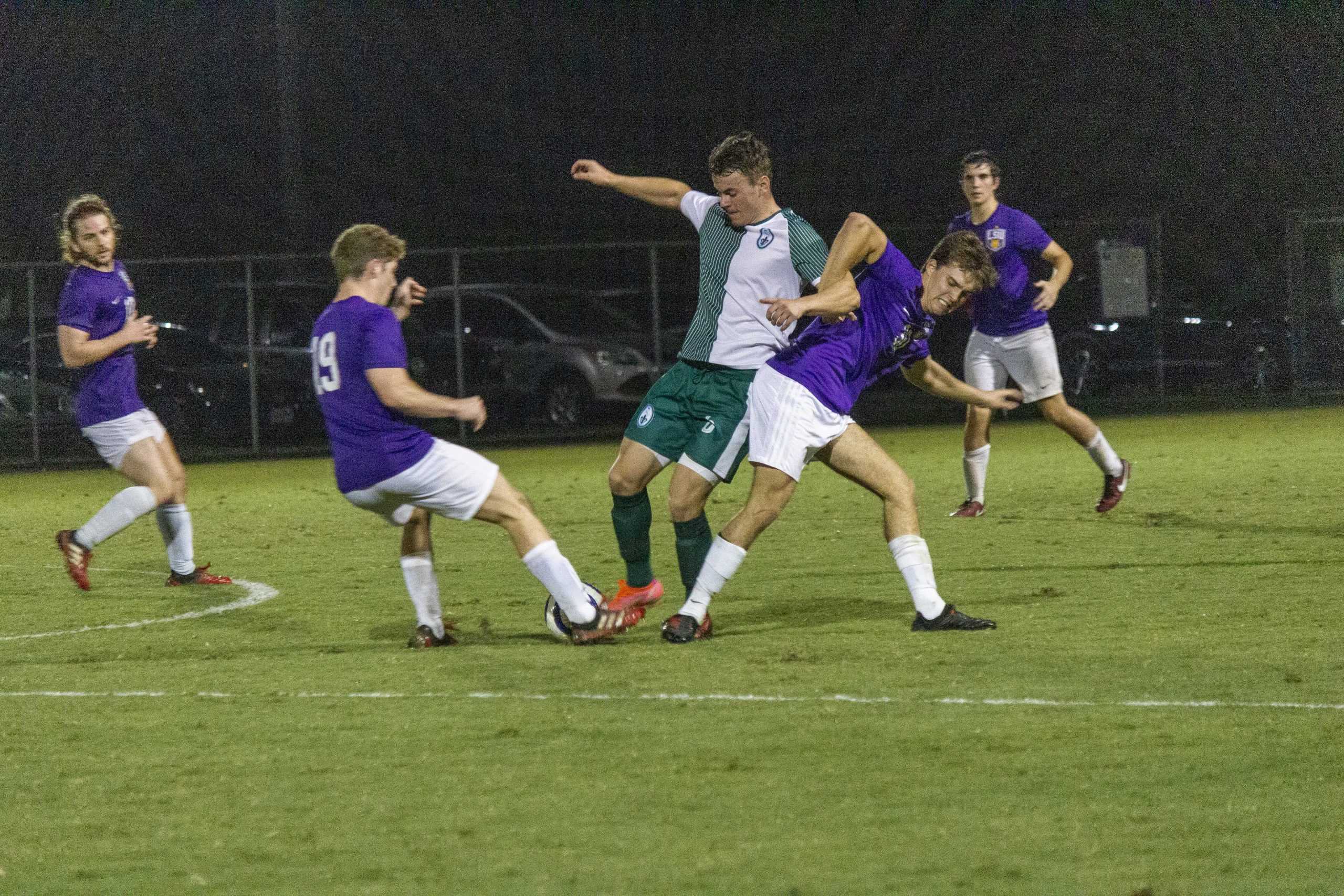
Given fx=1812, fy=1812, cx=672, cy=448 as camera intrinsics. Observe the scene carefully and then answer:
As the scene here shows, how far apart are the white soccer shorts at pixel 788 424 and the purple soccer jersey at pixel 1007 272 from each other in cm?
425

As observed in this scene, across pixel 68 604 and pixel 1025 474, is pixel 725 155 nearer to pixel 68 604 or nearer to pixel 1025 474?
pixel 68 604

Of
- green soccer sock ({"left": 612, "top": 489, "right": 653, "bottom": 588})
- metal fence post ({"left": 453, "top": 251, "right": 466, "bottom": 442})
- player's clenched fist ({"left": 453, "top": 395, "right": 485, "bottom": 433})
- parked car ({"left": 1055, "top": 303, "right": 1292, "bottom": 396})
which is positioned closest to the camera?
player's clenched fist ({"left": 453, "top": 395, "right": 485, "bottom": 433})

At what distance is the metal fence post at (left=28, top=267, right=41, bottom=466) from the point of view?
19969 mm

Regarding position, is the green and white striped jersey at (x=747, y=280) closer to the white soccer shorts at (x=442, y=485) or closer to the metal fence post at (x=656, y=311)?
the white soccer shorts at (x=442, y=485)

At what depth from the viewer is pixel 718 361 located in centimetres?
789

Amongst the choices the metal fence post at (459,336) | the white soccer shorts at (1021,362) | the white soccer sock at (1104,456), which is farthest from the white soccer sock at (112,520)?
the metal fence post at (459,336)

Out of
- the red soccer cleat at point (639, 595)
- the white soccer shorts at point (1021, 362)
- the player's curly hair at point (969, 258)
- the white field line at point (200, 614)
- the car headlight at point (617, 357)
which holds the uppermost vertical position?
the player's curly hair at point (969, 258)

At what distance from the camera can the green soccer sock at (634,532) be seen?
7941 millimetres

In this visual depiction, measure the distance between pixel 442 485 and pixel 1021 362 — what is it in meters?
5.87

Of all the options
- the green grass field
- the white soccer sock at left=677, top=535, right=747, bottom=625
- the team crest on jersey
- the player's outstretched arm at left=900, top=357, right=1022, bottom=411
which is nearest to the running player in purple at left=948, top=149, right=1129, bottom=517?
the green grass field

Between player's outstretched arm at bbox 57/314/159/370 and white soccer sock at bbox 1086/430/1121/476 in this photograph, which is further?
white soccer sock at bbox 1086/430/1121/476

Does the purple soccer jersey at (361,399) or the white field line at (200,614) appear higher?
the purple soccer jersey at (361,399)

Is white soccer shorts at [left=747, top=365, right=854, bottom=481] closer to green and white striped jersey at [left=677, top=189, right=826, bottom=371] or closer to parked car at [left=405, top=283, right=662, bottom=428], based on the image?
green and white striped jersey at [left=677, top=189, right=826, bottom=371]

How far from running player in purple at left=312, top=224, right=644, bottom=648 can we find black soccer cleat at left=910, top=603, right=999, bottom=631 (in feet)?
4.65
